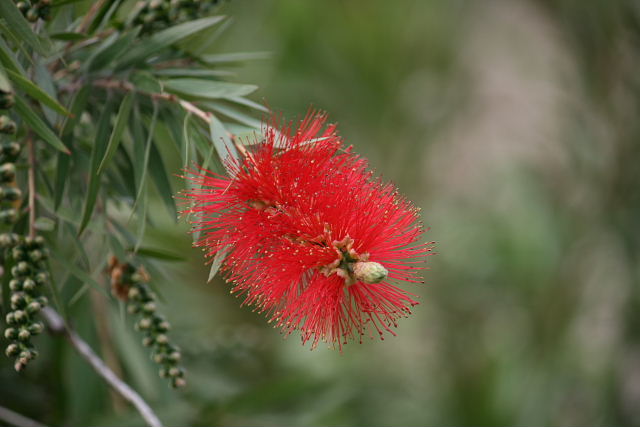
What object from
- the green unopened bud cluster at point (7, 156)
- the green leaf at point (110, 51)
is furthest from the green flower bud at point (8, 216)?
the green leaf at point (110, 51)

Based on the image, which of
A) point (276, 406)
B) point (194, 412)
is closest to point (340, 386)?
point (276, 406)

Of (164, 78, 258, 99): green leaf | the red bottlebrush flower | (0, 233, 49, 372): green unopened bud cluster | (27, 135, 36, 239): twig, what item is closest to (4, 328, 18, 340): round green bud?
(0, 233, 49, 372): green unopened bud cluster

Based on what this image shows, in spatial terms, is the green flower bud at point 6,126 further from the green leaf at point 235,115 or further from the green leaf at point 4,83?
the green leaf at point 235,115

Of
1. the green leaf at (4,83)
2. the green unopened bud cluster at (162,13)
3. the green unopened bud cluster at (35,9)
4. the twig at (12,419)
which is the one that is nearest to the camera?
the green leaf at (4,83)

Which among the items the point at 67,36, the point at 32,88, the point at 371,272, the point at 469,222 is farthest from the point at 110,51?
the point at 469,222

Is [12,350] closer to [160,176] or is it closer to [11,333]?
[11,333]

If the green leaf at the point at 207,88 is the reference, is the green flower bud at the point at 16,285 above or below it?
below
